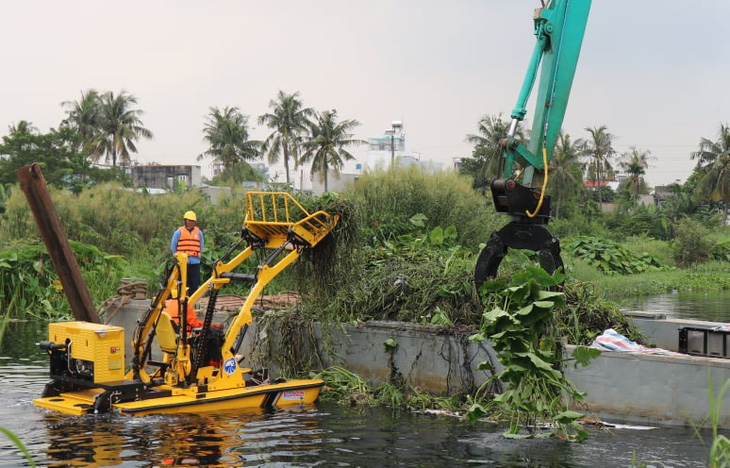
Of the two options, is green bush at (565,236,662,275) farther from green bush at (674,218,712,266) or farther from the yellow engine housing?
the yellow engine housing

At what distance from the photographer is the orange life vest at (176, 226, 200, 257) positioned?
1567 cm

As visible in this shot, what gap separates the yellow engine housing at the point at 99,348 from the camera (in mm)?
12250

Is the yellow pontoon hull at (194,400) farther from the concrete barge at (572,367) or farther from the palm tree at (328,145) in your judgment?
the palm tree at (328,145)

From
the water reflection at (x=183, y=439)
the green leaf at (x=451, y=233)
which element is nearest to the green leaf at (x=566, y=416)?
the water reflection at (x=183, y=439)

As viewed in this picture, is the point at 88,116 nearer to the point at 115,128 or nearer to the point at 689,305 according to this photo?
the point at 115,128

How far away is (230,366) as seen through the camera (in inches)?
509

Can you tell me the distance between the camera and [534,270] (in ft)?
34.6

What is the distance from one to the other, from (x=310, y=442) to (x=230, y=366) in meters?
2.09

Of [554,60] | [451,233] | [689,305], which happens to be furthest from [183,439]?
[689,305]

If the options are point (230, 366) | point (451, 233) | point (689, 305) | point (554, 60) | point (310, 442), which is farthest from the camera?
point (689, 305)

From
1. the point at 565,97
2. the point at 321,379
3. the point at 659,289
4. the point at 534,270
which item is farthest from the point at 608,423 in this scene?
the point at 659,289

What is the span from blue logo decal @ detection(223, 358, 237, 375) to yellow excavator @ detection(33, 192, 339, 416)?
0.01 m

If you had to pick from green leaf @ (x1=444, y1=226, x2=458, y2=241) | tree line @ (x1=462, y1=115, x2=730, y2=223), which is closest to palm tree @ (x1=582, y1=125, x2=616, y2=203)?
tree line @ (x1=462, y1=115, x2=730, y2=223)

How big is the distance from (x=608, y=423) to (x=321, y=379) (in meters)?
4.54
